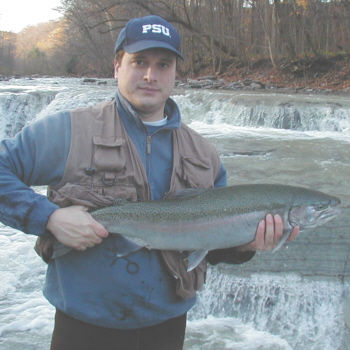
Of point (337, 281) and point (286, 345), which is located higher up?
point (337, 281)

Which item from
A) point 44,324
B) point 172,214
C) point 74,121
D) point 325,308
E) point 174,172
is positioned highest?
point 74,121

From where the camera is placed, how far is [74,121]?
190cm

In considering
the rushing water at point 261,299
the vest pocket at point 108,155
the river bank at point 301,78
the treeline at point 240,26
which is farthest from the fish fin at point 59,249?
the treeline at point 240,26

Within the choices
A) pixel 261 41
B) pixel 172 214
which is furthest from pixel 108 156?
pixel 261 41

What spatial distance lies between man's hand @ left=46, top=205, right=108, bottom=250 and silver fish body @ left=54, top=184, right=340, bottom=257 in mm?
98

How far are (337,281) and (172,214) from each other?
2.93 m

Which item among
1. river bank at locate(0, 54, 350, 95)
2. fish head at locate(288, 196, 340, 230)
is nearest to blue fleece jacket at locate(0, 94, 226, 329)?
fish head at locate(288, 196, 340, 230)

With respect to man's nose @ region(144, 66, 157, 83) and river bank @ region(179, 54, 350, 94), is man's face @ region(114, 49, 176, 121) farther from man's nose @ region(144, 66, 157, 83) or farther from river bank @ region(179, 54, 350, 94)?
river bank @ region(179, 54, 350, 94)

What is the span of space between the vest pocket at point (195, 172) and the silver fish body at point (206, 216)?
0.18 ft

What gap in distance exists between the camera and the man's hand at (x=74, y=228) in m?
1.79

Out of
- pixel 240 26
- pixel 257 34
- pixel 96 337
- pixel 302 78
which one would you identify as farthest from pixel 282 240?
pixel 240 26

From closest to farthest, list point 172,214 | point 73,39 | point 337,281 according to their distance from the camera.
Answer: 1. point 172,214
2. point 337,281
3. point 73,39

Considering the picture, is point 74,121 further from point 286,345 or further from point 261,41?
point 261,41

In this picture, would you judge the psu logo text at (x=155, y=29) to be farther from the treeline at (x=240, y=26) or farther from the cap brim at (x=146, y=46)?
the treeline at (x=240, y=26)
